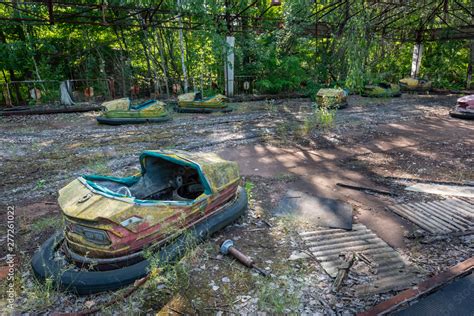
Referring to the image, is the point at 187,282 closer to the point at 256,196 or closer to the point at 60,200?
the point at 60,200

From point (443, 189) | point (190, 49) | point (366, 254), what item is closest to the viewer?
point (366, 254)

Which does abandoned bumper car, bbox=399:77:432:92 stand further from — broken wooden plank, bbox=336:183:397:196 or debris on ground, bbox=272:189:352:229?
debris on ground, bbox=272:189:352:229

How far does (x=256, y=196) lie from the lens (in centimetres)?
348

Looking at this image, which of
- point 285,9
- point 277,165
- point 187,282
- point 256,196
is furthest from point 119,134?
point 285,9

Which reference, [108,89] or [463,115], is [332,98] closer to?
[463,115]

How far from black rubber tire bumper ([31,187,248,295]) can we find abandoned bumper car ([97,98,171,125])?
16.9 feet

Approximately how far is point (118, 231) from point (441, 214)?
9.31 feet

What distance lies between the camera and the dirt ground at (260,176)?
197 centimetres

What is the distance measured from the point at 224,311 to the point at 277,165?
9.39ft

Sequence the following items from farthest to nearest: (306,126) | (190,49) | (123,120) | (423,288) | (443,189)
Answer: (190,49) < (123,120) < (306,126) < (443,189) < (423,288)

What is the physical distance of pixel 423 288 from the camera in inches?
75.5

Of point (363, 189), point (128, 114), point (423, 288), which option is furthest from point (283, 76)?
point (423, 288)

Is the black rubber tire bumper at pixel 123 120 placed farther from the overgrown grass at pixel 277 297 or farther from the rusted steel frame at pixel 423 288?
the rusted steel frame at pixel 423 288

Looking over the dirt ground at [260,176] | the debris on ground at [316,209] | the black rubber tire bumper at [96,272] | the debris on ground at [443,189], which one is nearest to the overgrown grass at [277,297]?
the dirt ground at [260,176]
